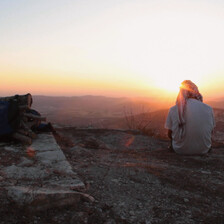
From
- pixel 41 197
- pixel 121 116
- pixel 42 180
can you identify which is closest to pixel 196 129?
pixel 42 180

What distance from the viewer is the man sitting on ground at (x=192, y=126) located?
488 cm

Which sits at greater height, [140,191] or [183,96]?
[183,96]

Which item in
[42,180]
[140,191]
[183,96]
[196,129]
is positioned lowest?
[140,191]

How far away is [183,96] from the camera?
511cm

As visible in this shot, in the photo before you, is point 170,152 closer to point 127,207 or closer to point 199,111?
point 199,111

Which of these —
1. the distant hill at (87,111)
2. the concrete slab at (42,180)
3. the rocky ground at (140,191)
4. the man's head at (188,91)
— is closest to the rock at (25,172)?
the concrete slab at (42,180)

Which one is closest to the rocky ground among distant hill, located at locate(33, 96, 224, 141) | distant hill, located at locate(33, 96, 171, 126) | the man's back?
the man's back

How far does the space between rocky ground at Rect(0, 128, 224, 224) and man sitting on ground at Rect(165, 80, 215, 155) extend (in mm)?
207

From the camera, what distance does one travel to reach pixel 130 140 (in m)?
6.52

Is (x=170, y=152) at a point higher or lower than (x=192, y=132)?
lower

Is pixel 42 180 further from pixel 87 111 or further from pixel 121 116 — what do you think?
pixel 87 111

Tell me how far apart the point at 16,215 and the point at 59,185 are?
552 millimetres

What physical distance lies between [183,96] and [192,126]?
62 centimetres

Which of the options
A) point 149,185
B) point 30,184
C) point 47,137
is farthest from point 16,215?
point 47,137
